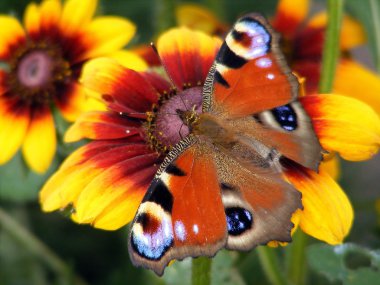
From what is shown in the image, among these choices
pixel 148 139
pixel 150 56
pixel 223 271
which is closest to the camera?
pixel 148 139

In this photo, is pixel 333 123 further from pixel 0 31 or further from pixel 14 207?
pixel 14 207

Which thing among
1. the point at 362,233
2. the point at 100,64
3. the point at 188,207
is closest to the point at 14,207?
the point at 100,64

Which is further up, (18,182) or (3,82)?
(3,82)

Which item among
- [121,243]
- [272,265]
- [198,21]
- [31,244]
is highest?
[198,21]

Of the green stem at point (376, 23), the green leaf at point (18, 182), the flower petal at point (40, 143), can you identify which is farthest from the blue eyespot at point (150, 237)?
the green stem at point (376, 23)

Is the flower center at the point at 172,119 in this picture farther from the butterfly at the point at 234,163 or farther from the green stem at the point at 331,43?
the green stem at the point at 331,43

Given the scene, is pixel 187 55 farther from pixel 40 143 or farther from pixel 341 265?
pixel 341 265

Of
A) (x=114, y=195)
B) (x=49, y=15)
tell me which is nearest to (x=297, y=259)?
(x=114, y=195)
